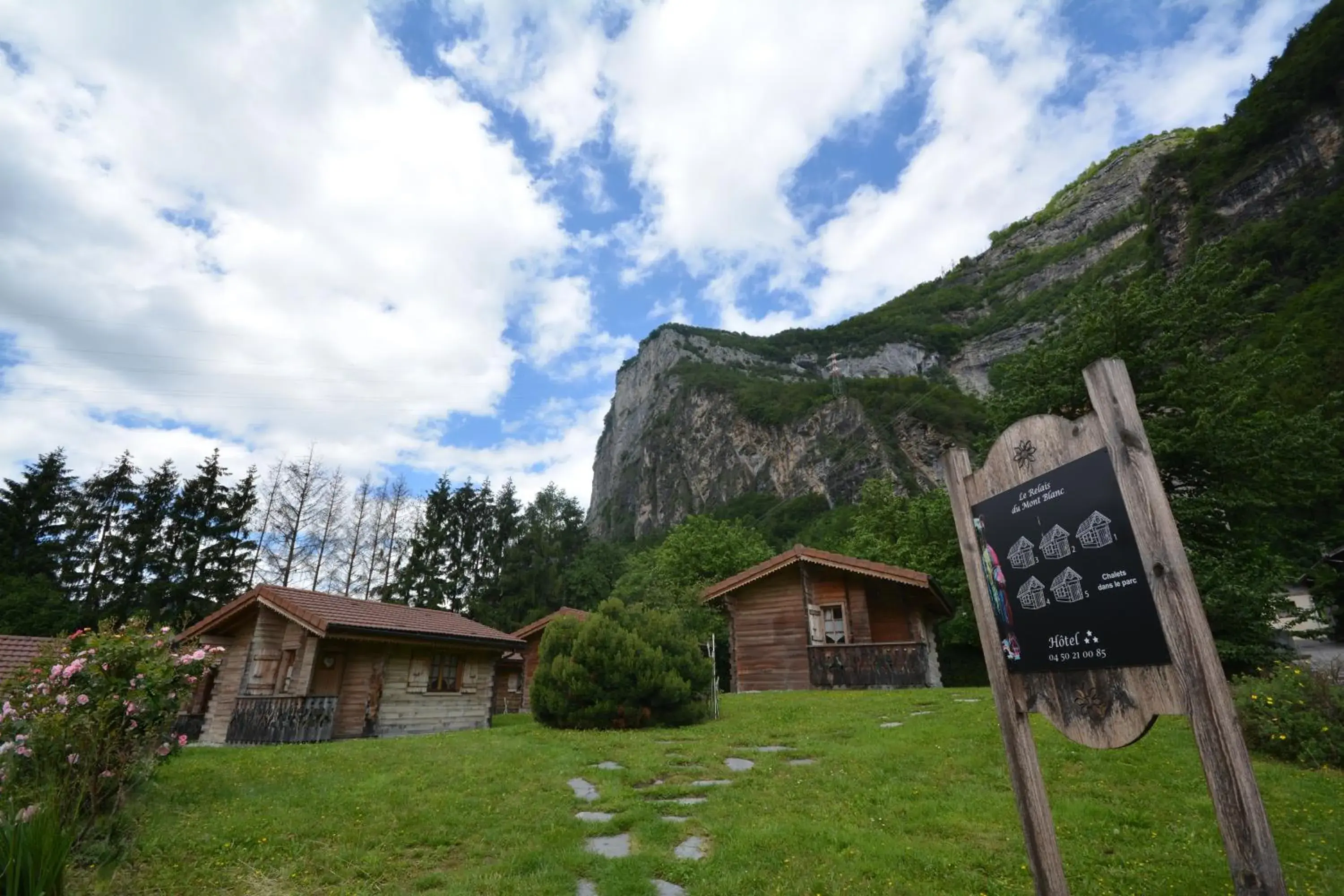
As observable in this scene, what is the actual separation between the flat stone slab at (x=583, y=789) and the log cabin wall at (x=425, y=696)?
35.6 feet

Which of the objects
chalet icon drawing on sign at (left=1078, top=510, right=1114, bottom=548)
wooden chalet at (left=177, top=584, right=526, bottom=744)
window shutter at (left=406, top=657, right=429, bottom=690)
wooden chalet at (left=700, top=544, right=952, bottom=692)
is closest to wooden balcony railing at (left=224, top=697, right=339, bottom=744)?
wooden chalet at (left=177, top=584, right=526, bottom=744)

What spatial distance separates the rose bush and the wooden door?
9787mm

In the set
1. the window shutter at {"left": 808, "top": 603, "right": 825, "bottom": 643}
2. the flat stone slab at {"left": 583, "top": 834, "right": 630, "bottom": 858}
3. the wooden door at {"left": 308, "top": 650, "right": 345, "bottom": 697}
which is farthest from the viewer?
the window shutter at {"left": 808, "top": 603, "right": 825, "bottom": 643}

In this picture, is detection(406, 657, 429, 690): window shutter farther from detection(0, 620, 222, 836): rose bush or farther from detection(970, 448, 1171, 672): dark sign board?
detection(970, 448, 1171, 672): dark sign board

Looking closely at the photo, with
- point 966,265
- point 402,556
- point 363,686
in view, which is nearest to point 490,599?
point 402,556

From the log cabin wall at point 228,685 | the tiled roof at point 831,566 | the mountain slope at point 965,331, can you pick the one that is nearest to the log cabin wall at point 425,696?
the log cabin wall at point 228,685

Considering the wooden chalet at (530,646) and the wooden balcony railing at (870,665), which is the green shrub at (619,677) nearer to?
Answer: the wooden balcony railing at (870,665)

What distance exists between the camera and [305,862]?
5.13 m

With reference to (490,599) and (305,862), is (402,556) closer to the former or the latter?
(490,599)

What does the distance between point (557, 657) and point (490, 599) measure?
113ft

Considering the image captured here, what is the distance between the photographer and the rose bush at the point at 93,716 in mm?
5383

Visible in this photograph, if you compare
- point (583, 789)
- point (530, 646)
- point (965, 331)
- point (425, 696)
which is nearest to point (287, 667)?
point (425, 696)

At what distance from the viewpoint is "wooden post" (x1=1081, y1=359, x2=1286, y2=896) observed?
7.57ft

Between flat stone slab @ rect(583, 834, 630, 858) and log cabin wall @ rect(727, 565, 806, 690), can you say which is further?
log cabin wall @ rect(727, 565, 806, 690)
